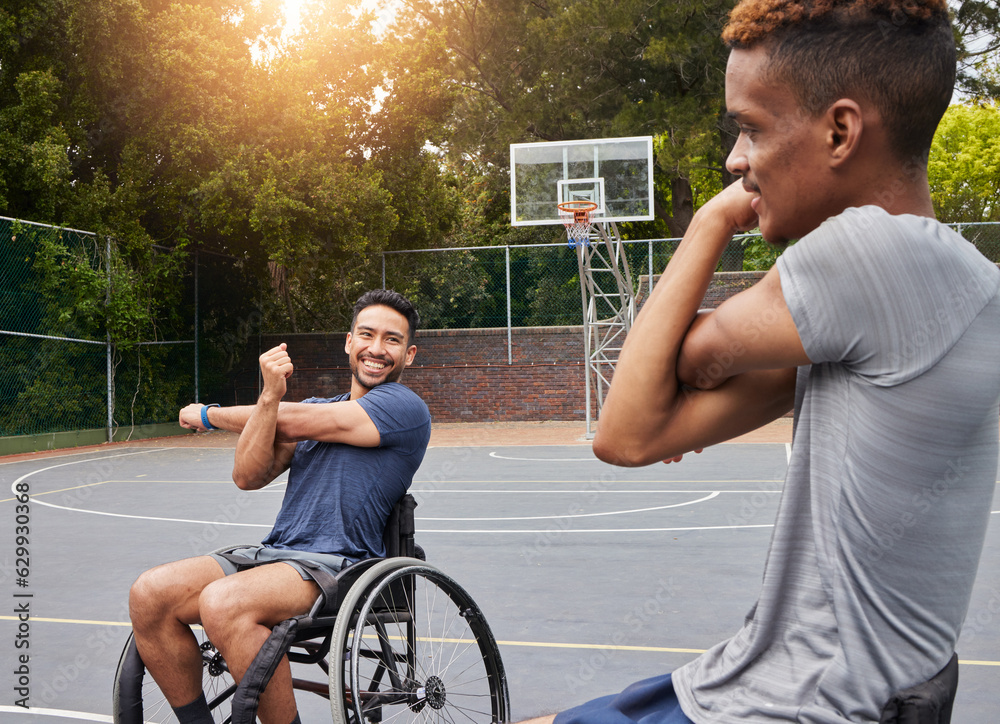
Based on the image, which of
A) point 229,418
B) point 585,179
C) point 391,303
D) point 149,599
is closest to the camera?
point 149,599

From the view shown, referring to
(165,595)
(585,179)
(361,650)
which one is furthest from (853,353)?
(585,179)

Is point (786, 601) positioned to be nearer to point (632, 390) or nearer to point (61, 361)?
point (632, 390)

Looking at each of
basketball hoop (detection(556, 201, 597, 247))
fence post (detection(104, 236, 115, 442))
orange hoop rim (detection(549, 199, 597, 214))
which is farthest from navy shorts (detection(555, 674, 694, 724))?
fence post (detection(104, 236, 115, 442))

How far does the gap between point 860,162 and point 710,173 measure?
27060mm

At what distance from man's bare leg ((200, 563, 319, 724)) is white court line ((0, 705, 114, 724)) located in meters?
1.37

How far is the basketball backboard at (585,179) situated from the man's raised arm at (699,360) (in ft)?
47.1

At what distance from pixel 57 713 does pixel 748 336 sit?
3579 millimetres

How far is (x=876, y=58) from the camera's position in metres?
0.88

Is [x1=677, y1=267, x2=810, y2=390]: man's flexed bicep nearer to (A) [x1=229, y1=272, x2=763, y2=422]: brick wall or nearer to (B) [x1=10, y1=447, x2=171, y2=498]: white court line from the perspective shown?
(B) [x1=10, y1=447, x2=171, y2=498]: white court line

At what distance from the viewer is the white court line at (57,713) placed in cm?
351

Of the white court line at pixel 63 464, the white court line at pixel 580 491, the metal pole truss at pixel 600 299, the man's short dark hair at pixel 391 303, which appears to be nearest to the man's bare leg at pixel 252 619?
the man's short dark hair at pixel 391 303

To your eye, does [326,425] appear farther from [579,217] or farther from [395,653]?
[579,217]

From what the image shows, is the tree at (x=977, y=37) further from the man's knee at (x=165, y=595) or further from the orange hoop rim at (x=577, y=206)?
the man's knee at (x=165, y=595)

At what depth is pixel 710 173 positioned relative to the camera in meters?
26.8
